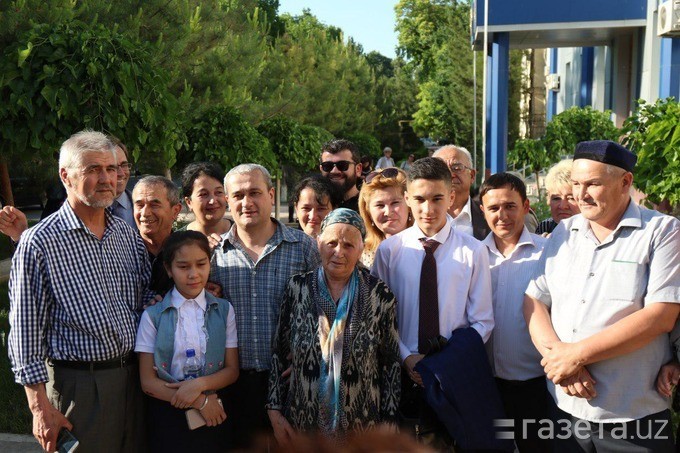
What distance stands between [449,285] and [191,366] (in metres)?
1.37

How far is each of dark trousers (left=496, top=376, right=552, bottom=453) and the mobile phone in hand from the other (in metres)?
2.17

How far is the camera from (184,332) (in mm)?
3545

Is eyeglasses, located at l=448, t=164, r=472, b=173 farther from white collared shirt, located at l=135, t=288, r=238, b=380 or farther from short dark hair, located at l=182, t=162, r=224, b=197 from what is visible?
white collared shirt, located at l=135, t=288, r=238, b=380

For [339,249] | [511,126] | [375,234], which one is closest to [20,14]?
[375,234]

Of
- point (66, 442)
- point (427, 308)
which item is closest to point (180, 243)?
point (66, 442)

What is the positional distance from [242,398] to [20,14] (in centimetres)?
591

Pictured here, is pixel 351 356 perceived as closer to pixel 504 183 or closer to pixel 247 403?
pixel 247 403

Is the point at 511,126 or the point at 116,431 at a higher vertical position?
the point at 511,126

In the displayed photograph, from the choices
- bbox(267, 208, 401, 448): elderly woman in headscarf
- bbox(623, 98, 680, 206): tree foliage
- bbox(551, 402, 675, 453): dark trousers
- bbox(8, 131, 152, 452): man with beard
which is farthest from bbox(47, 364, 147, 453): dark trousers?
bbox(623, 98, 680, 206): tree foliage

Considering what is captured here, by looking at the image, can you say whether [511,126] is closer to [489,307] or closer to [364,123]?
[364,123]

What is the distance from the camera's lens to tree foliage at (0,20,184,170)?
19.2 ft

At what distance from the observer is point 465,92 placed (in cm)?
3675

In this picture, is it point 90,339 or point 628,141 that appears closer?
point 90,339

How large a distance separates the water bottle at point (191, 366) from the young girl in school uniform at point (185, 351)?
2 centimetres
